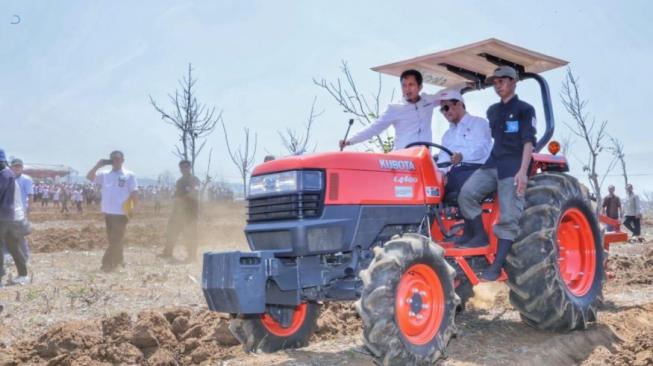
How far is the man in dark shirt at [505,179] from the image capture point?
5.73 meters

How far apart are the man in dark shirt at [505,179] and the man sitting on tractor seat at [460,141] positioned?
0.62 ft

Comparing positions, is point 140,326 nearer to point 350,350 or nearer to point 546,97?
point 350,350

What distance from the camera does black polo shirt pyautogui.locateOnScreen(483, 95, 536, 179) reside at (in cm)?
579

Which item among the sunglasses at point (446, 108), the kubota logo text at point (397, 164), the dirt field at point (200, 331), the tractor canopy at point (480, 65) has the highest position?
the tractor canopy at point (480, 65)

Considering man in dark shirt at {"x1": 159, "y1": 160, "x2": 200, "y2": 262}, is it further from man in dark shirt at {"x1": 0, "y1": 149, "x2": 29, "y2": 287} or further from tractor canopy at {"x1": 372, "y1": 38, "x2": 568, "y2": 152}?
tractor canopy at {"x1": 372, "y1": 38, "x2": 568, "y2": 152}

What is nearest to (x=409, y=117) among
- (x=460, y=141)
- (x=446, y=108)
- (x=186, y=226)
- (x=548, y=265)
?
(x=446, y=108)

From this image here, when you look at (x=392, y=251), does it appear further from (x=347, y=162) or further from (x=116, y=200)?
(x=116, y=200)

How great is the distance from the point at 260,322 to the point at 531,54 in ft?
11.0

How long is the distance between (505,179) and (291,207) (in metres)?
1.93

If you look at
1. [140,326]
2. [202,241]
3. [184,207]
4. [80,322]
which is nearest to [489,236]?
[140,326]

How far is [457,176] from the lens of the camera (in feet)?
19.7

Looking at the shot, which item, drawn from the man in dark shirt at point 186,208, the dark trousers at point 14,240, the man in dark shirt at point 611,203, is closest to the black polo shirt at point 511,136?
the dark trousers at point 14,240

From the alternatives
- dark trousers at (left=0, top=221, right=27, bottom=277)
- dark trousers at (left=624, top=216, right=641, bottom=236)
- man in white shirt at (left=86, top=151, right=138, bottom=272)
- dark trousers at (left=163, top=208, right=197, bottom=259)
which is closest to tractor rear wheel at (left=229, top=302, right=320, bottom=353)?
dark trousers at (left=0, top=221, right=27, bottom=277)

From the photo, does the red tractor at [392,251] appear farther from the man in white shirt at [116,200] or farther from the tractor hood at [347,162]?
the man in white shirt at [116,200]
